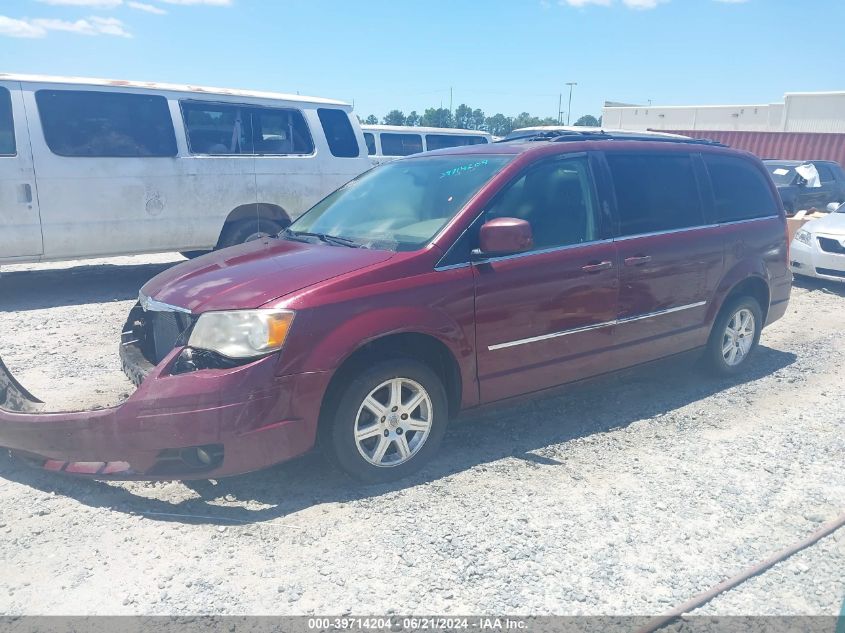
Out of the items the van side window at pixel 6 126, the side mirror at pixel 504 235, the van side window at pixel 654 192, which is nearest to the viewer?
the side mirror at pixel 504 235

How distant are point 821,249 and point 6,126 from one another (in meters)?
9.72

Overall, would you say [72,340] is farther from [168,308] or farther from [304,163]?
[304,163]

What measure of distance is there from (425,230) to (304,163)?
5286 mm

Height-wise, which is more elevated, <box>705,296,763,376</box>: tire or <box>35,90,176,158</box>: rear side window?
<box>35,90,176,158</box>: rear side window

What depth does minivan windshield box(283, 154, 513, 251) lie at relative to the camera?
4.06 m

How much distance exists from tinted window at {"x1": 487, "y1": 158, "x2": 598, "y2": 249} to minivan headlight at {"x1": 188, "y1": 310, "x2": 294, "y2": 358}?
142 cm

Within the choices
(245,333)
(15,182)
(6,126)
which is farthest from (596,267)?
(6,126)

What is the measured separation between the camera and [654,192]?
15.9ft

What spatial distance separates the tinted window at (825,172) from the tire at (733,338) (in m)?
12.1

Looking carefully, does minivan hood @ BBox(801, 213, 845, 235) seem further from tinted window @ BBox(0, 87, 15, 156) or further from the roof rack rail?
tinted window @ BBox(0, 87, 15, 156)

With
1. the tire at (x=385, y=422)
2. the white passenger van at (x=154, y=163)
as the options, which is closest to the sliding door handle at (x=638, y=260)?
the tire at (x=385, y=422)

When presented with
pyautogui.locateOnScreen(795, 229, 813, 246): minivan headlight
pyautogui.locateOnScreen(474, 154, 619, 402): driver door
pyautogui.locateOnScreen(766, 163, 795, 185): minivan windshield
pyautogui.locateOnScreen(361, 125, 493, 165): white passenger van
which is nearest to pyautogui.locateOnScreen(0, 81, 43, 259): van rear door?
pyautogui.locateOnScreen(474, 154, 619, 402): driver door

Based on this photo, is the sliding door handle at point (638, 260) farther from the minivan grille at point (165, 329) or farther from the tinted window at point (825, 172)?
the tinted window at point (825, 172)

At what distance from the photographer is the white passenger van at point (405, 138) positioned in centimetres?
1440
